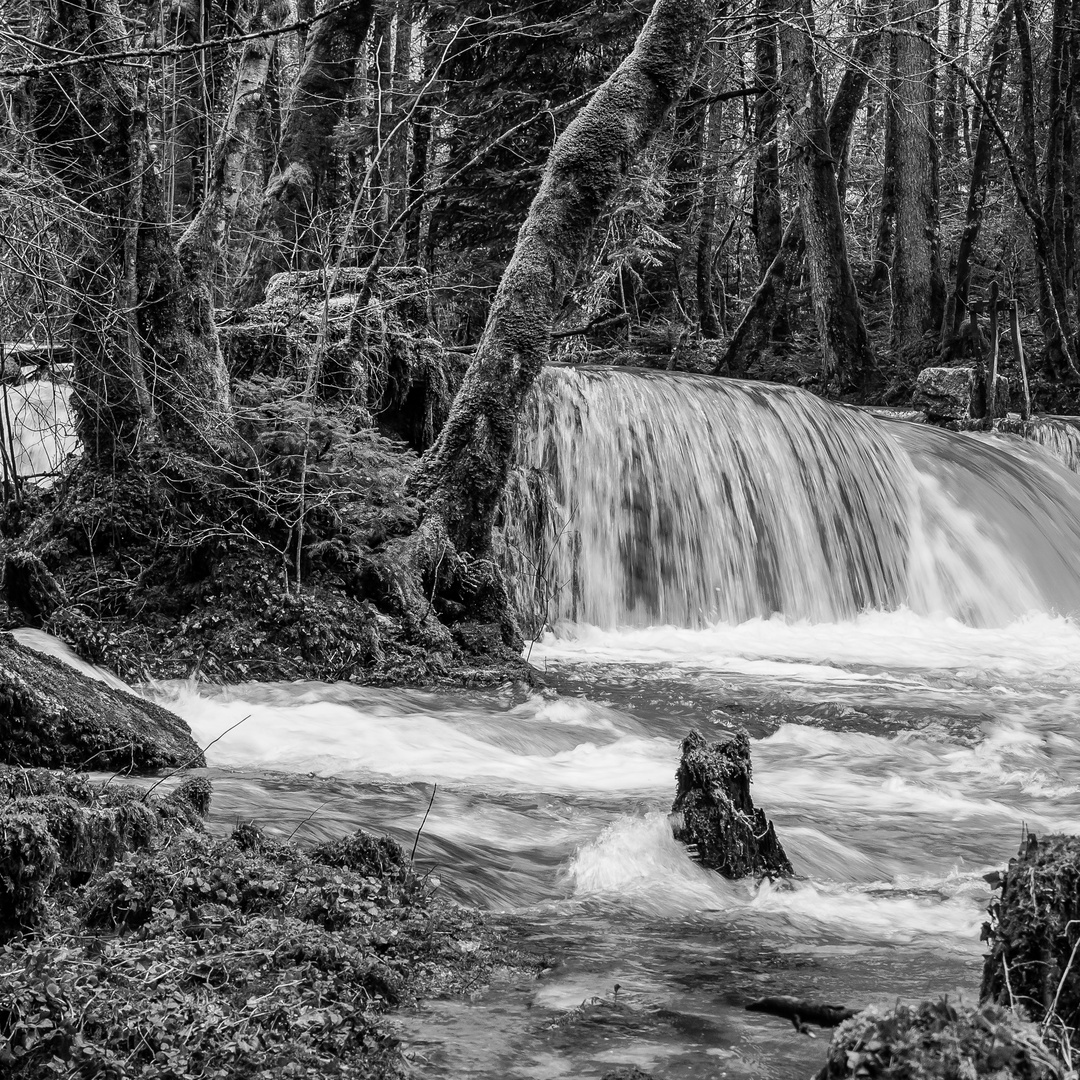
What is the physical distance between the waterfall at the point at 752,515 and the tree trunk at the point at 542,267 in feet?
5.73

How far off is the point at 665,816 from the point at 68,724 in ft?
8.06

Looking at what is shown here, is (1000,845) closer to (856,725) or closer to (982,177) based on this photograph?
(856,725)

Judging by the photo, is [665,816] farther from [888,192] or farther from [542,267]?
[888,192]

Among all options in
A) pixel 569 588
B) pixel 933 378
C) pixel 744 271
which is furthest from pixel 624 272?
pixel 569 588

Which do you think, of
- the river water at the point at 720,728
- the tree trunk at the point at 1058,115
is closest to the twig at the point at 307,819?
the river water at the point at 720,728

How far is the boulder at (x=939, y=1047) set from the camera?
5.56ft

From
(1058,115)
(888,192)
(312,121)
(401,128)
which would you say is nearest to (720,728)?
(401,128)

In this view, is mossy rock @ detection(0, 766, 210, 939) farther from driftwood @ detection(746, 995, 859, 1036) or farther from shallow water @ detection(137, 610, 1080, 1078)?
driftwood @ detection(746, 995, 859, 1036)

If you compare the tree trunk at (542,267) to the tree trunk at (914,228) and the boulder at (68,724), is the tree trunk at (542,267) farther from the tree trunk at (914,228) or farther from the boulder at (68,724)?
the tree trunk at (914,228)

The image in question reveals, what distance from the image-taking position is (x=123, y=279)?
7.67m

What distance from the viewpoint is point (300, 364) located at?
8992 mm

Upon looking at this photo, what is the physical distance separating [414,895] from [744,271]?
2765 centimetres

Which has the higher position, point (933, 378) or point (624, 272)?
point (624, 272)

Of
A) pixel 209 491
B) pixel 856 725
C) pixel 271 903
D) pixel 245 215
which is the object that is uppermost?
pixel 245 215
